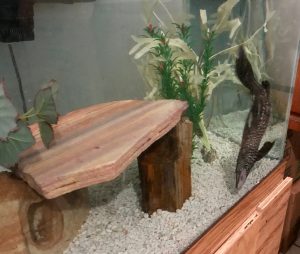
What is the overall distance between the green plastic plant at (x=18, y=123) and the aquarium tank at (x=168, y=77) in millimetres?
11

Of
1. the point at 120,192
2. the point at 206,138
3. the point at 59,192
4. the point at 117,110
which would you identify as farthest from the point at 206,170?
the point at 59,192

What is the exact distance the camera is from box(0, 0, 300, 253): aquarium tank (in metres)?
0.65

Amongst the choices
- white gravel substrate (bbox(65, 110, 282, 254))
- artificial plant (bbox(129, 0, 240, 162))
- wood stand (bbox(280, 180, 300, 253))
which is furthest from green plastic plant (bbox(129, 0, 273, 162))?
wood stand (bbox(280, 180, 300, 253))

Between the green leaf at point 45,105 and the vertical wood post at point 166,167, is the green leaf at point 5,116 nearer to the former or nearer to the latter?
the green leaf at point 45,105

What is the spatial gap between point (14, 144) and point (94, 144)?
0.13 m

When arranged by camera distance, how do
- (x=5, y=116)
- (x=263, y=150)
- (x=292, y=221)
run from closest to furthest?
1. (x=5, y=116)
2. (x=263, y=150)
3. (x=292, y=221)

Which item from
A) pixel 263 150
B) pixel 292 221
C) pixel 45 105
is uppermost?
pixel 45 105

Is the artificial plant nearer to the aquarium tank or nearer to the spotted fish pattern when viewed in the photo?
the aquarium tank

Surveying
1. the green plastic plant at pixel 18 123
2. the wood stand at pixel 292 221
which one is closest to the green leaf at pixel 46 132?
the green plastic plant at pixel 18 123

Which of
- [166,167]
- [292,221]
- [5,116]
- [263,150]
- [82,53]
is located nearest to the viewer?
[5,116]

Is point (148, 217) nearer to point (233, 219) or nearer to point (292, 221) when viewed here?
point (233, 219)

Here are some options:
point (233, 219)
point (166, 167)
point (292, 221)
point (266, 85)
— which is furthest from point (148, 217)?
point (292, 221)

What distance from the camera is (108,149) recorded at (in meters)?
0.50

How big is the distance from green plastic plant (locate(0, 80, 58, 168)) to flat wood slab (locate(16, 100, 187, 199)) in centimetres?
4
